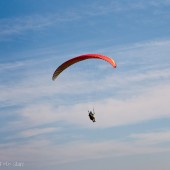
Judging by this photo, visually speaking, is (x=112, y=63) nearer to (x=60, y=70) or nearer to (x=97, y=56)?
(x=97, y=56)

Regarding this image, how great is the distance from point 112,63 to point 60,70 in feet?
28.1

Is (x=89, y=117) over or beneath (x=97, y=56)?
beneath

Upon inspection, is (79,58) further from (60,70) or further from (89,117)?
(89,117)

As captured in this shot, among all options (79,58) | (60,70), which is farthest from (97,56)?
(60,70)

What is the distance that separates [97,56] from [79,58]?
2372 mm

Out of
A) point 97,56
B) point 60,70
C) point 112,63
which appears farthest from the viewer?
point 60,70

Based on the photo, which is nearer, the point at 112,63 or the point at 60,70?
the point at 112,63

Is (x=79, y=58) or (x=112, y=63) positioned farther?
(x=79, y=58)

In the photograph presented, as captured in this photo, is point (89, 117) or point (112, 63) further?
point (89, 117)

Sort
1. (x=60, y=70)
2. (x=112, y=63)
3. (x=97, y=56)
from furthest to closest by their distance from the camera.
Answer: (x=60, y=70), (x=97, y=56), (x=112, y=63)

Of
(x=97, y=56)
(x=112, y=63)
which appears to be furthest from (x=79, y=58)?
(x=112, y=63)

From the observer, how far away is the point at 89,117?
1907 inches

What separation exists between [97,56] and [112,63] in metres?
3.24

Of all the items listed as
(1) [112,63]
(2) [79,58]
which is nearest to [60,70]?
(2) [79,58]
